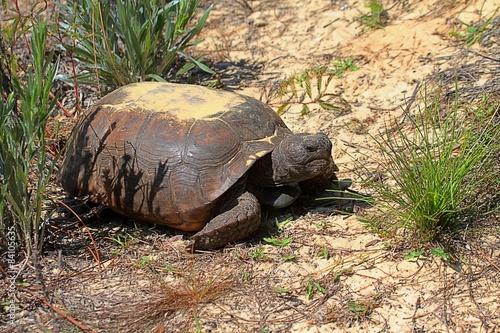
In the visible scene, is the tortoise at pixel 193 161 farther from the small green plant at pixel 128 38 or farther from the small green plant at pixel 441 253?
the small green plant at pixel 128 38

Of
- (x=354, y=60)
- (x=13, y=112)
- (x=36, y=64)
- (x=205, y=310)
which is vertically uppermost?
(x=36, y=64)

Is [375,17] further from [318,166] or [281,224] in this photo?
[281,224]

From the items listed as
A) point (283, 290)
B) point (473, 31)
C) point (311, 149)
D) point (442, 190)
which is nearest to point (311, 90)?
point (473, 31)

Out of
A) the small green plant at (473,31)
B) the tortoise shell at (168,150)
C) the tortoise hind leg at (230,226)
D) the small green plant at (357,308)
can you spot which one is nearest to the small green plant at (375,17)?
the small green plant at (473,31)

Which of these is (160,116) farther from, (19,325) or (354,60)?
Answer: (354,60)

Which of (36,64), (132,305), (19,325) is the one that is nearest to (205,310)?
(132,305)

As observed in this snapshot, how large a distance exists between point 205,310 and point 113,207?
110 cm

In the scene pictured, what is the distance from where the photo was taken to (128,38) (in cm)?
476

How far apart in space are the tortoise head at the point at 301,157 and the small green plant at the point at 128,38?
172 centimetres

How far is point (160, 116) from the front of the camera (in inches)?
143

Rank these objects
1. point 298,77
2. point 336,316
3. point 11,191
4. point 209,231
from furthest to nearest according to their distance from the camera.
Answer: point 298,77
point 209,231
point 11,191
point 336,316

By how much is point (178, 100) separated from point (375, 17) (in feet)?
9.13

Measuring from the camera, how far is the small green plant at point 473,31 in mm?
5020

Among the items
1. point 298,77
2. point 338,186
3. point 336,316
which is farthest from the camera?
point 298,77
